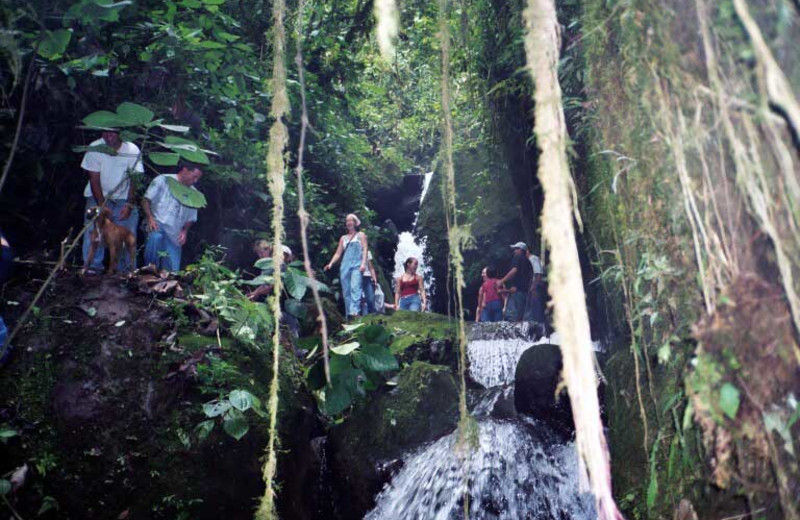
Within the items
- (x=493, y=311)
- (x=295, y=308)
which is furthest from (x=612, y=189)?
(x=493, y=311)

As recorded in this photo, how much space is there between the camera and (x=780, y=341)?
5.70 feet

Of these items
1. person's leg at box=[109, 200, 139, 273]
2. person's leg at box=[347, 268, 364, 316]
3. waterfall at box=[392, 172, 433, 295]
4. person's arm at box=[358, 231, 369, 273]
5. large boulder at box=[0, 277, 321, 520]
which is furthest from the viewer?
waterfall at box=[392, 172, 433, 295]

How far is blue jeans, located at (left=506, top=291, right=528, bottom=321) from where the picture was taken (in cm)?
991

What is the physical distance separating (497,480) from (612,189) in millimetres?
2791

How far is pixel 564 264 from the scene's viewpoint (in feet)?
5.94

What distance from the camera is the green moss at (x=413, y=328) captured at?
283 inches

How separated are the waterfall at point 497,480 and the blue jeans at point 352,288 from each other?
3.02 metres

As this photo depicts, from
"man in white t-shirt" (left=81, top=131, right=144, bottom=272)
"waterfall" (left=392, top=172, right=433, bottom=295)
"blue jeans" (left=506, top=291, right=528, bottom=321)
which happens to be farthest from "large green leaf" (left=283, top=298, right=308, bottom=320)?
"waterfall" (left=392, top=172, right=433, bottom=295)

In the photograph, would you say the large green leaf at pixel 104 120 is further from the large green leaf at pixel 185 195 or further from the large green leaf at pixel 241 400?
the large green leaf at pixel 241 400

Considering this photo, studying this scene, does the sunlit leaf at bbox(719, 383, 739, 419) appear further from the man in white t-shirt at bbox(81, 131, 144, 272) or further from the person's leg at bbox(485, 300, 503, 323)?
the person's leg at bbox(485, 300, 503, 323)

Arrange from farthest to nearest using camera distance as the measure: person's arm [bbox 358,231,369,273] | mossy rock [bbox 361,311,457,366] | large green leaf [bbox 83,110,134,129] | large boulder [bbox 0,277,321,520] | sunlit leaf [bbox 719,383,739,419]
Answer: person's arm [bbox 358,231,369,273] → mossy rock [bbox 361,311,457,366] → large boulder [bbox 0,277,321,520] → large green leaf [bbox 83,110,134,129] → sunlit leaf [bbox 719,383,739,419]

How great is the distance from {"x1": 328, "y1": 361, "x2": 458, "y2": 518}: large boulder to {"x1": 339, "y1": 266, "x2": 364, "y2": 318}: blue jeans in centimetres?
234

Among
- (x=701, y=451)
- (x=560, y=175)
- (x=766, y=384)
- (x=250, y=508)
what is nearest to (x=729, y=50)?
(x=560, y=175)

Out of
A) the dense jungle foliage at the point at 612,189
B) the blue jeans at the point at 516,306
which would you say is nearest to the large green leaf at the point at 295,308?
the dense jungle foliage at the point at 612,189
